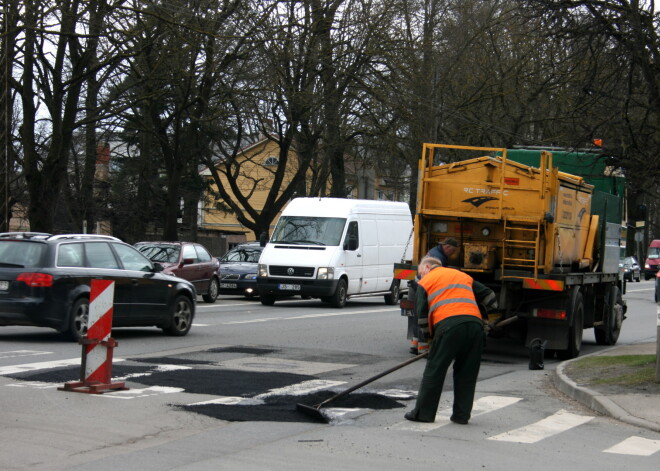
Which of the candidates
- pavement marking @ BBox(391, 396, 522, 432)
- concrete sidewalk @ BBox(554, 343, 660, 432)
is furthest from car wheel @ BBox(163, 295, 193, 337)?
pavement marking @ BBox(391, 396, 522, 432)

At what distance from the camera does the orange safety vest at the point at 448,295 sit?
888 cm

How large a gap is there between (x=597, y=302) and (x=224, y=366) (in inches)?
315

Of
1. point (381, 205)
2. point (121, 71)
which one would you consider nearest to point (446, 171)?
point (381, 205)

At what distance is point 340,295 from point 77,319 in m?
11.8

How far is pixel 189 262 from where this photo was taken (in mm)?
25234

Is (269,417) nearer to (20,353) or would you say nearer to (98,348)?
(98,348)

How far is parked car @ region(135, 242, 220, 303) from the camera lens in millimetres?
25016

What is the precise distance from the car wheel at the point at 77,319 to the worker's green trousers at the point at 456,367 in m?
6.97

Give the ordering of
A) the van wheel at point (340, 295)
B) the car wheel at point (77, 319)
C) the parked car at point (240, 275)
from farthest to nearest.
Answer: the parked car at point (240, 275)
the van wheel at point (340, 295)
the car wheel at point (77, 319)

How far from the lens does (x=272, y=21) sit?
1213 inches

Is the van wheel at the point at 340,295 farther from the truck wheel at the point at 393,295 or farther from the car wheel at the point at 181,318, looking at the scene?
the car wheel at the point at 181,318

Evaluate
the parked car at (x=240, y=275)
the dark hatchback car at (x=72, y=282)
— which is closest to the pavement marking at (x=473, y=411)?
the dark hatchback car at (x=72, y=282)

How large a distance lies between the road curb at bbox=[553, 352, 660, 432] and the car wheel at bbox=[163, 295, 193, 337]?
657 cm

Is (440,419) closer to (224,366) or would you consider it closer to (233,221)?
(224,366)
